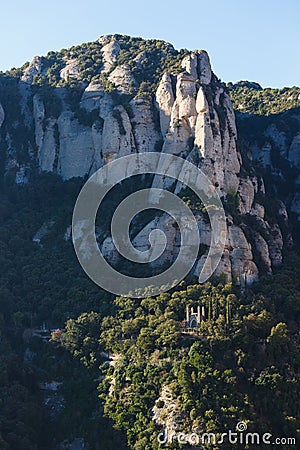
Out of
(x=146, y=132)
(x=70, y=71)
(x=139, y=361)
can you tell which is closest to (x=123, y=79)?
(x=146, y=132)

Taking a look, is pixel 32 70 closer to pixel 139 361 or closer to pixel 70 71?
pixel 70 71

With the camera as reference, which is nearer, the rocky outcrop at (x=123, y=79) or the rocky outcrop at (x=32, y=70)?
the rocky outcrop at (x=123, y=79)

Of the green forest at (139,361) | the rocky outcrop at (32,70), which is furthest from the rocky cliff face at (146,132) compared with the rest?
the green forest at (139,361)

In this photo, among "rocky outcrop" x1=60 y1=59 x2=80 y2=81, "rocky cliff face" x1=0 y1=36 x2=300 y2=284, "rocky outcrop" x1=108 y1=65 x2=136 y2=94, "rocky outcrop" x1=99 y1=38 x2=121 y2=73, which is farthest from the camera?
"rocky outcrop" x1=60 y1=59 x2=80 y2=81

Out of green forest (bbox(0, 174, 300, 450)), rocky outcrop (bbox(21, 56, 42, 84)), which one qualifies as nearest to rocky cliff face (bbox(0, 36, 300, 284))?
rocky outcrop (bbox(21, 56, 42, 84))

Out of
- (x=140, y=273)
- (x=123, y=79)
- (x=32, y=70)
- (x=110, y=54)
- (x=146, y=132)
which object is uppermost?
(x=110, y=54)

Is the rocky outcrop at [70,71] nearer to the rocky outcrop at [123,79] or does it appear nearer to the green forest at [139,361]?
the rocky outcrop at [123,79]

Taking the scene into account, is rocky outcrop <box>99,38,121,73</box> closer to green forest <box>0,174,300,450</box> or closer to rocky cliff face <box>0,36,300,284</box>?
rocky cliff face <box>0,36,300,284</box>

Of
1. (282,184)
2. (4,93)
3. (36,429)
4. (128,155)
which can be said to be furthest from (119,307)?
(4,93)
